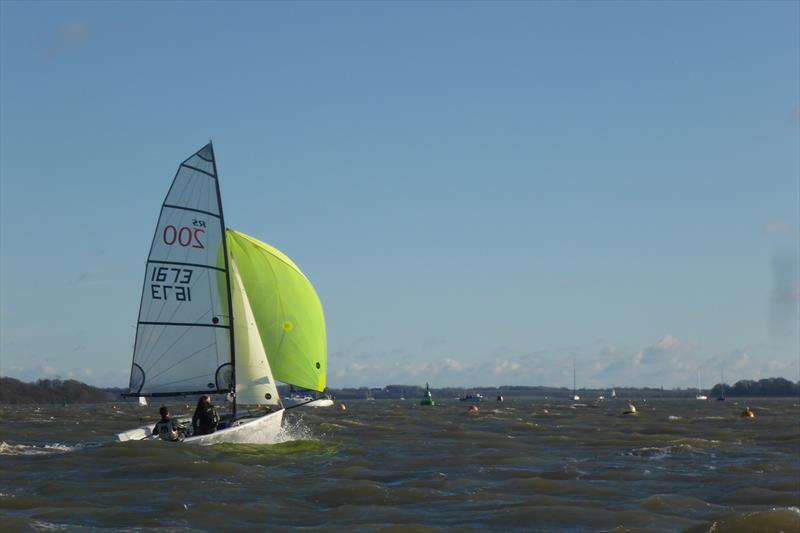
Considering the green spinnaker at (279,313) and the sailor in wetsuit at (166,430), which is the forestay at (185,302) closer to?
the green spinnaker at (279,313)

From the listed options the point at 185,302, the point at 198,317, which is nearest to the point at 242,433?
the point at 198,317

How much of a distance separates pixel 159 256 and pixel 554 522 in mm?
18039

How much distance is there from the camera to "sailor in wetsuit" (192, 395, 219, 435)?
28.1 metres

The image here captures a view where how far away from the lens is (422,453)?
29656 millimetres

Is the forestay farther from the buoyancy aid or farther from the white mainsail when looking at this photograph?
the buoyancy aid

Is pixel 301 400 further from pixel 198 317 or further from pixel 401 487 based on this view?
pixel 401 487

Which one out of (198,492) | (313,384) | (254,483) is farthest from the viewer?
(313,384)

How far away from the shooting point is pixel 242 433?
28.5 metres

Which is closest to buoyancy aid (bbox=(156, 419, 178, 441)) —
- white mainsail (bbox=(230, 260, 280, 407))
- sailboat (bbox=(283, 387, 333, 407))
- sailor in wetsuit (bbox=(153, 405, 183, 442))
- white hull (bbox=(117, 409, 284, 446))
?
sailor in wetsuit (bbox=(153, 405, 183, 442))

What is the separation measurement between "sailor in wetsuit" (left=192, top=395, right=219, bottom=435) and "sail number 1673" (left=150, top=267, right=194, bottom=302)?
13.0ft

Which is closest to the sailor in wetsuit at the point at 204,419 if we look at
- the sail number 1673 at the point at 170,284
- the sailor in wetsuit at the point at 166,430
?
the sailor in wetsuit at the point at 166,430

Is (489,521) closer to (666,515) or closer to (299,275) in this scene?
(666,515)

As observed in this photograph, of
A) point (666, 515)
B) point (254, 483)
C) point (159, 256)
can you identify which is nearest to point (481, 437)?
point (159, 256)

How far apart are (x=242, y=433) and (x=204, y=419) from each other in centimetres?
113
